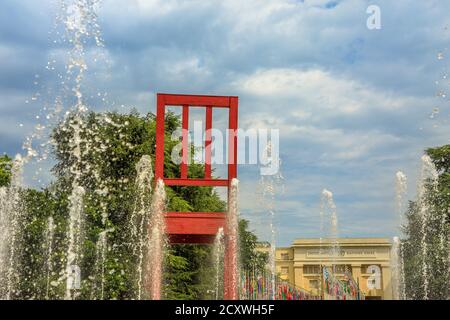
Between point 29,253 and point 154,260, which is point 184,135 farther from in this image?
point 29,253

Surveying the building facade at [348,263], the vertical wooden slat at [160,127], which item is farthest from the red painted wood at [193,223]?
the building facade at [348,263]

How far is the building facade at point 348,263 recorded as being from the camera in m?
37.8

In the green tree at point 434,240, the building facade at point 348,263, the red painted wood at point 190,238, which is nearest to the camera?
the red painted wood at point 190,238

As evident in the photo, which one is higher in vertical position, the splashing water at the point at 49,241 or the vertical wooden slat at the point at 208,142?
the vertical wooden slat at the point at 208,142

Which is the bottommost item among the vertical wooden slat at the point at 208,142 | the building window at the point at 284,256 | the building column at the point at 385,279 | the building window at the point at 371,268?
the building column at the point at 385,279

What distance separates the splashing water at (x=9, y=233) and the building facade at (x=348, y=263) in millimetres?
22823

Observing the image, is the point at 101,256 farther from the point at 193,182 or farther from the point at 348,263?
the point at 348,263

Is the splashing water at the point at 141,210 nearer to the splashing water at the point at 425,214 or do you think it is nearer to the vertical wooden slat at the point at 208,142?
the vertical wooden slat at the point at 208,142

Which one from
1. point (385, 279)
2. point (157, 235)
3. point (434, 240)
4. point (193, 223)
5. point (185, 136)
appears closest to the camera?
point (193, 223)

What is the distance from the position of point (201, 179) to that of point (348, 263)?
2815cm

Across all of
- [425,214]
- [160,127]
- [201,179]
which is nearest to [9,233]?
[160,127]

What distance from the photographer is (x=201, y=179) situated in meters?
11.5

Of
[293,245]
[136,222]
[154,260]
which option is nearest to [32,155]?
[154,260]

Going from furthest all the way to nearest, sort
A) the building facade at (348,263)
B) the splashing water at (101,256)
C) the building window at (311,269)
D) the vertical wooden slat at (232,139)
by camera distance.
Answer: the building window at (311,269), the building facade at (348,263), the splashing water at (101,256), the vertical wooden slat at (232,139)
